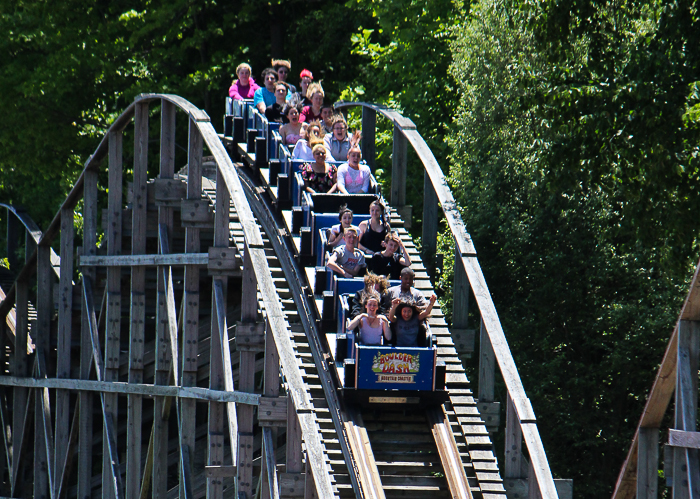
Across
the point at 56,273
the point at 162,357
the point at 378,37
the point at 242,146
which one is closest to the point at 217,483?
the point at 162,357

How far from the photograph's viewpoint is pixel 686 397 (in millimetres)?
7922

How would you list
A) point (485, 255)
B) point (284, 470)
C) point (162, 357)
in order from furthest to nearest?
point (485, 255), point (162, 357), point (284, 470)

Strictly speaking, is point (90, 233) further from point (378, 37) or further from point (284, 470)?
point (378, 37)

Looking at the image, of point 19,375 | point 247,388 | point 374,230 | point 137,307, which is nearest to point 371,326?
point 374,230

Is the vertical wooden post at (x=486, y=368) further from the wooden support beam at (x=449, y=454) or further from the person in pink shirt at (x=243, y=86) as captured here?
the person in pink shirt at (x=243, y=86)

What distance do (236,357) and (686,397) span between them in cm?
1018

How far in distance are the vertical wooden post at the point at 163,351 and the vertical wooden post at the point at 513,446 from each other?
5.63m

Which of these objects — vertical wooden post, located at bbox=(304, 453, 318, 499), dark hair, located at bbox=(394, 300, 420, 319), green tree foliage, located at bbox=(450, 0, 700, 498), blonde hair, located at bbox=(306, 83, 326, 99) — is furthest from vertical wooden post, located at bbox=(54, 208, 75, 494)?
vertical wooden post, located at bbox=(304, 453, 318, 499)

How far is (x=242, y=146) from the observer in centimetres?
1655

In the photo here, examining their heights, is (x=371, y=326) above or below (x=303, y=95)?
below

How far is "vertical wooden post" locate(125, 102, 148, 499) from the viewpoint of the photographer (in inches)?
574

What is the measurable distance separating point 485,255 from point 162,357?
255 inches

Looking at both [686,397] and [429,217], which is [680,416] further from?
[429,217]

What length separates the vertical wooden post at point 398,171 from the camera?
14.9m
